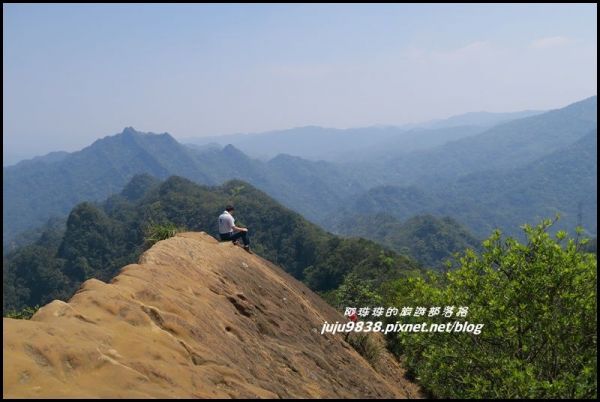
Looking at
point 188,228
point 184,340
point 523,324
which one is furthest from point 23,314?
point 188,228

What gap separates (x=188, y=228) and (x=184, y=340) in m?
103

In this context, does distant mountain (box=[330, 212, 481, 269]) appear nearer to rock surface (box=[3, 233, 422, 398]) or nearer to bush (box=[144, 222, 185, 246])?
bush (box=[144, 222, 185, 246])

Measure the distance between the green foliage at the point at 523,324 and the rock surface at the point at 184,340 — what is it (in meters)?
2.27

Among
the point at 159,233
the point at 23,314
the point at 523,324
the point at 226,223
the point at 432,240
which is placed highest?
the point at 226,223

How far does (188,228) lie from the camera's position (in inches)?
4328

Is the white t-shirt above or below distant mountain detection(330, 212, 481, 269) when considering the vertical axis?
above

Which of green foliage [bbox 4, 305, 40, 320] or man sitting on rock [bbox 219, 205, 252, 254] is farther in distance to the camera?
green foliage [bbox 4, 305, 40, 320]

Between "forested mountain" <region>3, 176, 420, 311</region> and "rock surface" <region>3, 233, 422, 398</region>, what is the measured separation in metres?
63.8

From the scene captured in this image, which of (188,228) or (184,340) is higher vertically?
(184,340)

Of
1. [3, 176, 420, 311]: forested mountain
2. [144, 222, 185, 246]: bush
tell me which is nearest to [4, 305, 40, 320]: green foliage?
[144, 222, 185, 246]: bush

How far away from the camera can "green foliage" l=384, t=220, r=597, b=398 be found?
12.3 meters

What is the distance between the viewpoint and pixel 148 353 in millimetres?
8828

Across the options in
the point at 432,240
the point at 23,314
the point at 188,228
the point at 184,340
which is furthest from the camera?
the point at 432,240

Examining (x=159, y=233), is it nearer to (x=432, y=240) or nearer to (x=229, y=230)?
(x=229, y=230)
